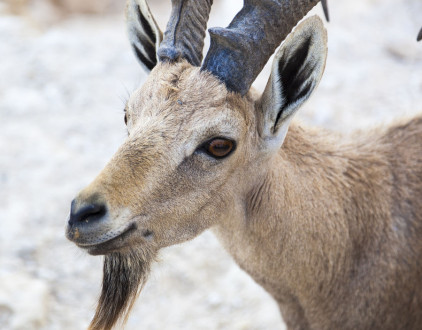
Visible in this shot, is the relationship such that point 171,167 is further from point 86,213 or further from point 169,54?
point 169,54

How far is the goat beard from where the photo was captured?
395 cm

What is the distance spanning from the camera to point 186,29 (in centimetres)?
427

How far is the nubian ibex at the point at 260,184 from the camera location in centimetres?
370

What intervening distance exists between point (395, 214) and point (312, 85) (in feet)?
5.14

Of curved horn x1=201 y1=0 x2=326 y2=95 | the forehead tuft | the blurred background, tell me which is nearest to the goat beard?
the blurred background

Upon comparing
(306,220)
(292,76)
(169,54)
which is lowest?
(306,220)

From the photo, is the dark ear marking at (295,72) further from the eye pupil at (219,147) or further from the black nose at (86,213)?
the black nose at (86,213)

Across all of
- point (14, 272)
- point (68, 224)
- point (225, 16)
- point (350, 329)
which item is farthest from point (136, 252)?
point (225, 16)

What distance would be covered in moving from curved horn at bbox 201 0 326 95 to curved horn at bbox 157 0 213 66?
38cm

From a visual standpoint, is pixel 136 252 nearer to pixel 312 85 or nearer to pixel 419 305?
pixel 312 85

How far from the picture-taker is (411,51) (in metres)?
10.6

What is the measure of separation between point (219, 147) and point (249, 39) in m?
0.80

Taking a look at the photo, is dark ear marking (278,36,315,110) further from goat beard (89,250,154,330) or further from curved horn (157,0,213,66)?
goat beard (89,250,154,330)

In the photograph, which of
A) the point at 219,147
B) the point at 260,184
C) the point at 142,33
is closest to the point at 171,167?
the point at 219,147
